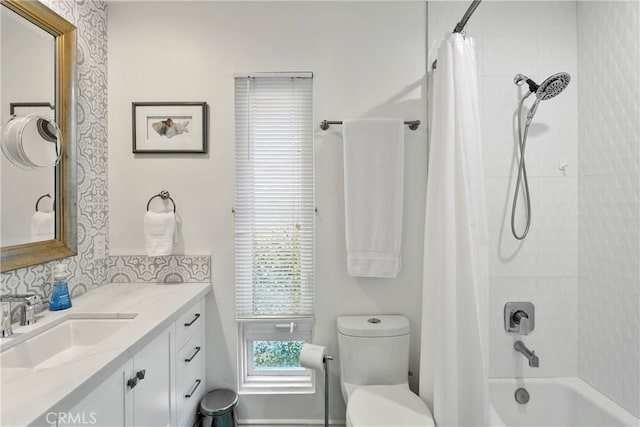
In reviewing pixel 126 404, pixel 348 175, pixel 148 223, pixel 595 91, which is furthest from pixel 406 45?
pixel 126 404

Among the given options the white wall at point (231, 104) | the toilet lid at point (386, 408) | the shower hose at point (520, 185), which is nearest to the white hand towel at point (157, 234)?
the white wall at point (231, 104)

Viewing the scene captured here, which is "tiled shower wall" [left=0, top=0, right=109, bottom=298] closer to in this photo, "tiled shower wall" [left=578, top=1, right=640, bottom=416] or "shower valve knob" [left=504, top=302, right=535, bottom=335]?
"shower valve knob" [left=504, top=302, right=535, bottom=335]

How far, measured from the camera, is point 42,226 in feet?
4.53

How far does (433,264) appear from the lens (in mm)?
1397

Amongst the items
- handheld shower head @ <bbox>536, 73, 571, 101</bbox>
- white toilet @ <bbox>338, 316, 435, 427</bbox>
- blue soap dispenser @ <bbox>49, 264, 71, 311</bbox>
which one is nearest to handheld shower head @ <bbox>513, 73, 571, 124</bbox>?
handheld shower head @ <bbox>536, 73, 571, 101</bbox>

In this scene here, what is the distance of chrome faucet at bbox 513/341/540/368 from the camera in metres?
1.65

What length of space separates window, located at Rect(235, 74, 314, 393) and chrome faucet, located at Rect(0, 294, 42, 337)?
2.92 feet

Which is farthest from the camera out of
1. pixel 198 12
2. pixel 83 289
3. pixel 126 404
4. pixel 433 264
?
pixel 198 12

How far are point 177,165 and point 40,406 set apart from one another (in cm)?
133

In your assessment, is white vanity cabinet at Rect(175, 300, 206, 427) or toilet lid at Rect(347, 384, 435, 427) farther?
white vanity cabinet at Rect(175, 300, 206, 427)

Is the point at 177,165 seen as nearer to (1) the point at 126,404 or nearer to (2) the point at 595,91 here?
(1) the point at 126,404

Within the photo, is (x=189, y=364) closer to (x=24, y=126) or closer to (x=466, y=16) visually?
(x=24, y=126)

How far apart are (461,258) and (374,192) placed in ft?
1.94

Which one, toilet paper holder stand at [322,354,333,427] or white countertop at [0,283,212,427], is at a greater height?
white countertop at [0,283,212,427]
